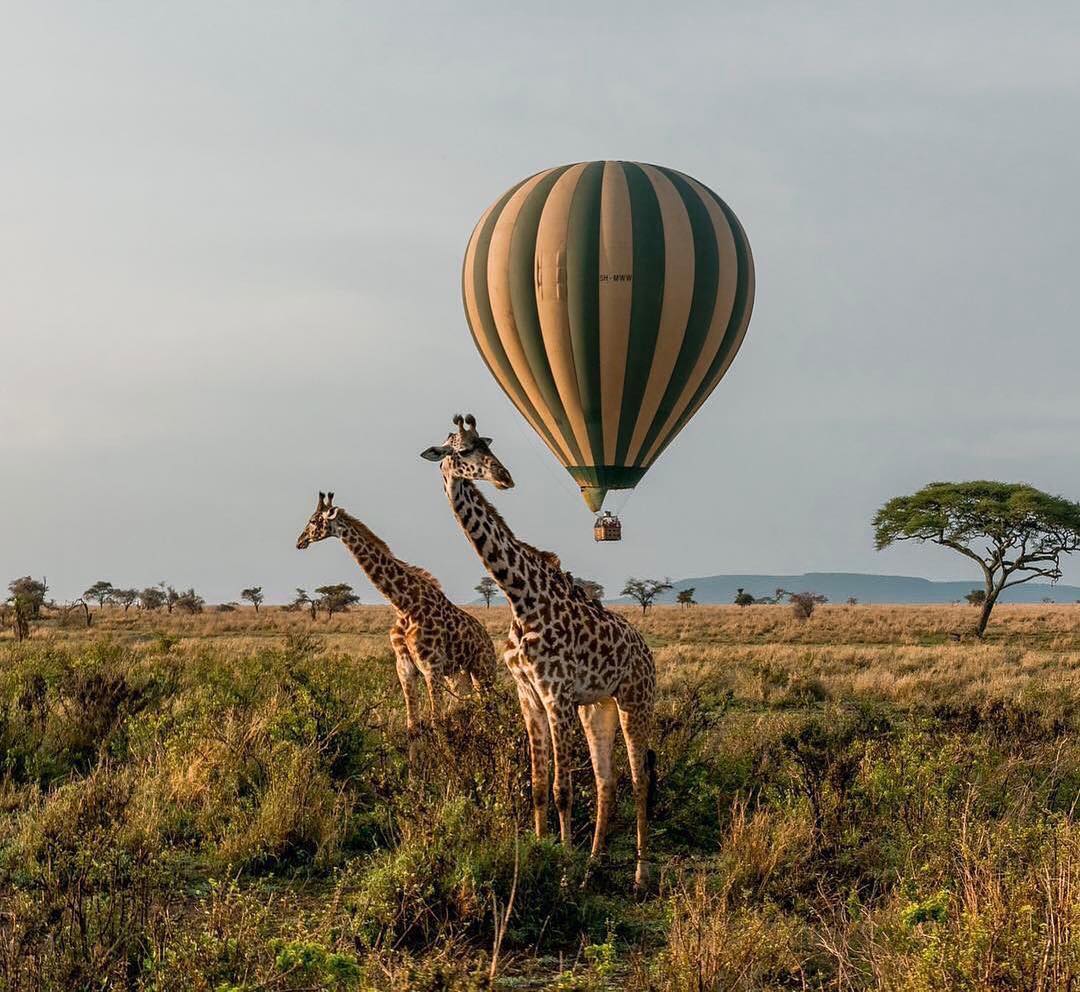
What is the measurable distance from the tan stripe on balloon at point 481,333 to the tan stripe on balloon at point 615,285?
198cm

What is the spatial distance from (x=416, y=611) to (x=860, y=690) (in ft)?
35.7

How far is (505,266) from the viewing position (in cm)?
1842

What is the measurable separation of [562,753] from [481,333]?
12.9 m

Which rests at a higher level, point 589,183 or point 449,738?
point 589,183

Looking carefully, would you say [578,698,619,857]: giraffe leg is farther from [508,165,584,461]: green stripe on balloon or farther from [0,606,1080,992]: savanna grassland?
[508,165,584,461]: green stripe on balloon

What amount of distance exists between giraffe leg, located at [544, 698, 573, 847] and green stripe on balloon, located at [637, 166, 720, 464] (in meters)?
11.5

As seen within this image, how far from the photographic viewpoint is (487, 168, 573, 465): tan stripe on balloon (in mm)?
18484

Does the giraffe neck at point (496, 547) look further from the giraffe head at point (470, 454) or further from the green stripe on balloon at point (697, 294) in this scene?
A: the green stripe on balloon at point (697, 294)

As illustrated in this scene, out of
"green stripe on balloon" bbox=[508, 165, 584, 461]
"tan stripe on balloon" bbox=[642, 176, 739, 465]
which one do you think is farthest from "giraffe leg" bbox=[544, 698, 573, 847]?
"tan stripe on balloon" bbox=[642, 176, 739, 465]

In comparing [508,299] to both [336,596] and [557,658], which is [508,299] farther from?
[336,596]

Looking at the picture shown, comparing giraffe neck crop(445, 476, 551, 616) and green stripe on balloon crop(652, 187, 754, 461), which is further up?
green stripe on balloon crop(652, 187, 754, 461)

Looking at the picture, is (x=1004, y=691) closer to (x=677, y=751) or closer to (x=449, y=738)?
(x=677, y=751)

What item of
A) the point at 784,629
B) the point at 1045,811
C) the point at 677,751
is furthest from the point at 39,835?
the point at 784,629

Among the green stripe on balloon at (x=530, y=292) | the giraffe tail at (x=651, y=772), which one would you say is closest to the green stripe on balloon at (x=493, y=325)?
the green stripe on balloon at (x=530, y=292)
